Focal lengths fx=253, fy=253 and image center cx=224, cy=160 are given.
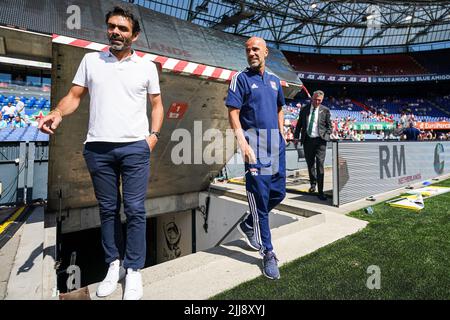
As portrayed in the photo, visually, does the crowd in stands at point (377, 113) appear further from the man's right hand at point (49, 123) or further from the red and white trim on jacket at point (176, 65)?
the man's right hand at point (49, 123)

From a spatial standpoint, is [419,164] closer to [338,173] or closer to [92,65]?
[338,173]

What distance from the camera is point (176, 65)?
3.00 m

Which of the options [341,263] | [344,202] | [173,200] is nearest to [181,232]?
[173,200]

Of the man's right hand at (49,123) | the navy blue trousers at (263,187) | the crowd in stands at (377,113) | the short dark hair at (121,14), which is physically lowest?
the navy blue trousers at (263,187)

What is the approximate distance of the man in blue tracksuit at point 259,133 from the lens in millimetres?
2039

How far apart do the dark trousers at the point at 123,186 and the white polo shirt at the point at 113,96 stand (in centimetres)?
8

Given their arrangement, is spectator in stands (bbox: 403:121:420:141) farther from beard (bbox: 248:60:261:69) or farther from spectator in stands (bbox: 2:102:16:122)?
spectator in stands (bbox: 2:102:16:122)

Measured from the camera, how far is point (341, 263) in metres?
2.12

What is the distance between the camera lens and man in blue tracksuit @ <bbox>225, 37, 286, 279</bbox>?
2.04m

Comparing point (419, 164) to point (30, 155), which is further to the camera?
point (419, 164)

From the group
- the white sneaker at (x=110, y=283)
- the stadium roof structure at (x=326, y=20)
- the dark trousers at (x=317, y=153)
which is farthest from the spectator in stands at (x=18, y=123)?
the stadium roof structure at (x=326, y=20)

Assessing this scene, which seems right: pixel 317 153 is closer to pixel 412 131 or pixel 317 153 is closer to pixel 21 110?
pixel 412 131

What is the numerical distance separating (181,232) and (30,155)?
3865 millimetres
